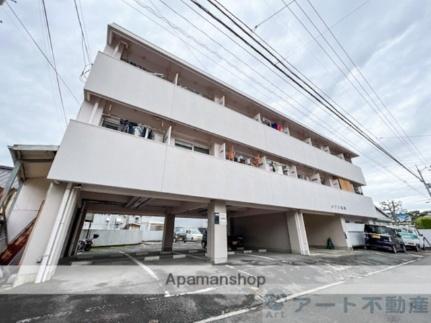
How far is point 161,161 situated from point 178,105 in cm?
273

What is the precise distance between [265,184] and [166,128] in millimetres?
5469

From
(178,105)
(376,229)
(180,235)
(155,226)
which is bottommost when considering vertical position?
(180,235)

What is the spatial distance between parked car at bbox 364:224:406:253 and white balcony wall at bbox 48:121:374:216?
8.74 meters

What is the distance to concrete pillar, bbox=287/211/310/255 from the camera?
31.9 feet

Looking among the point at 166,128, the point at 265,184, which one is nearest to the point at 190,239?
the point at 265,184

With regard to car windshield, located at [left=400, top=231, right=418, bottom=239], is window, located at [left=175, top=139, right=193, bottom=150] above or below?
above

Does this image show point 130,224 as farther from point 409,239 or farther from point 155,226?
point 409,239

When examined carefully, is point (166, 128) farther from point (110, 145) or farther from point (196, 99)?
point (110, 145)

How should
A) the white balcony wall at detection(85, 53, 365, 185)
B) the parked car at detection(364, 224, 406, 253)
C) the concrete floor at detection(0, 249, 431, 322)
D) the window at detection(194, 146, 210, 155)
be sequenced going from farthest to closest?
the parked car at detection(364, 224, 406, 253), the window at detection(194, 146, 210, 155), the white balcony wall at detection(85, 53, 365, 185), the concrete floor at detection(0, 249, 431, 322)

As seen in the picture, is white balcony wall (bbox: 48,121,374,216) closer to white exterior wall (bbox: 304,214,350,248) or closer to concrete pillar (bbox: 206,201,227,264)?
concrete pillar (bbox: 206,201,227,264)

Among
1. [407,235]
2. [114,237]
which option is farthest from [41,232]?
[407,235]

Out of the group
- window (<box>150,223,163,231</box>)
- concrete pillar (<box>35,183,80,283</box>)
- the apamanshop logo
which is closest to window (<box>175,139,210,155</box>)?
concrete pillar (<box>35,183,80,283</box>)

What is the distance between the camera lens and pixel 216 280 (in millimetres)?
4758

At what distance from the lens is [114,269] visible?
5.69 metres
